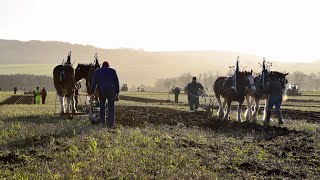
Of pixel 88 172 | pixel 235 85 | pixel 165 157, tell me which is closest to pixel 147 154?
pixel 165 157

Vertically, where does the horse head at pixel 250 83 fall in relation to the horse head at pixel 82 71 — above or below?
below

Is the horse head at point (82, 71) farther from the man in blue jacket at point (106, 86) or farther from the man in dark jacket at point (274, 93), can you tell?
the man in dark jacket at point (274, 93)

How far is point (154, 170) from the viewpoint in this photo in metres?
7.57

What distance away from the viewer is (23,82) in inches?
4806

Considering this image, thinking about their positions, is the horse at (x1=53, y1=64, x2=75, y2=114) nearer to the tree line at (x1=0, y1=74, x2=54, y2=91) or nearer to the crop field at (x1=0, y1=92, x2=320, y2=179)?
the crop field at (x1=0, y1=92, x2=320, y2=179)

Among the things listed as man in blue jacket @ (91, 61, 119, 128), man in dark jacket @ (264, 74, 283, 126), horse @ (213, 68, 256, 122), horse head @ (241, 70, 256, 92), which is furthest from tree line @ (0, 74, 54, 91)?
man in blue jacket @ (91, 61, 119, 128)

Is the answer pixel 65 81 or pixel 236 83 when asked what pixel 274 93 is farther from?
pixel 65 81

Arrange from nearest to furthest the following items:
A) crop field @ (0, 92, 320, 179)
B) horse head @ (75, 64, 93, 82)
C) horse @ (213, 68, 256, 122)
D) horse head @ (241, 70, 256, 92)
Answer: crop field @ (0, 92, 320, 179) < horse head @ (241, 70, 256, 92) < horse @ (213, 68, 256, 122) < horse head @ (75, 64, 93, 82)

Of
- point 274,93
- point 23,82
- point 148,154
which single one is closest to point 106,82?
point 148,154

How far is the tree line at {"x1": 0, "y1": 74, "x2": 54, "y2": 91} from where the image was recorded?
117062 millimetres

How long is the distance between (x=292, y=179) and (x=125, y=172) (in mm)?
3220

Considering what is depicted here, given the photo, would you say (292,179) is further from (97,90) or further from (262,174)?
(97,90)

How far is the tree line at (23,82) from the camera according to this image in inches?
4609

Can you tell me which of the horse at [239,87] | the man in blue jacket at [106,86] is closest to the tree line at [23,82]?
the horse at [239,87]
